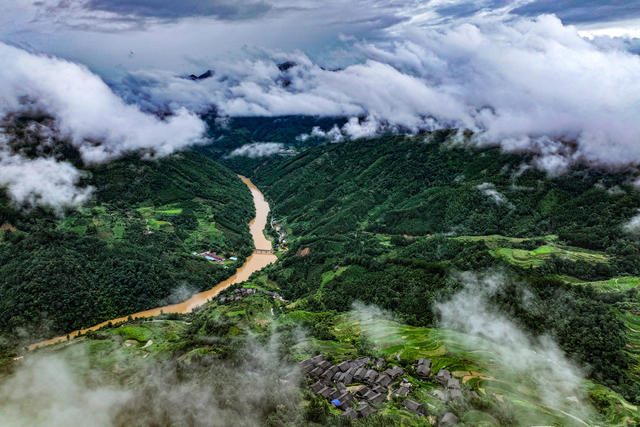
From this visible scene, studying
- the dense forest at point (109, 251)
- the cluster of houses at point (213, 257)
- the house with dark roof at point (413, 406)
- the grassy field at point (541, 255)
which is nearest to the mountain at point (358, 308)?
the house with dark roof at point (413, 406)

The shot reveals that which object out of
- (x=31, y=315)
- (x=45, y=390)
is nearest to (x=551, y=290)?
(x=45, y=390)

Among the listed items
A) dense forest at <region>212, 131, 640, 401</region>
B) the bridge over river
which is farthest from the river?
dense forest at <region>212, 131, 640, 401</region>

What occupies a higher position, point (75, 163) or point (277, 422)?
point (277, 422)

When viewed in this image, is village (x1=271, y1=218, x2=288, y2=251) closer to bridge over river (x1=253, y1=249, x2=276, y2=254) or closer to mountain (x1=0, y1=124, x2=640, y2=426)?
mountain (x1=0, y1=124, x2=640, y2=426)

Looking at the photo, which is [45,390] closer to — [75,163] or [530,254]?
[530,254]

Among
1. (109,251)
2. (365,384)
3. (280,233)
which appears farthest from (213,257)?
(365,384)

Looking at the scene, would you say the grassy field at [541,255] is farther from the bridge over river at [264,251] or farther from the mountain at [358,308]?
the bridge over river at [264,251]
